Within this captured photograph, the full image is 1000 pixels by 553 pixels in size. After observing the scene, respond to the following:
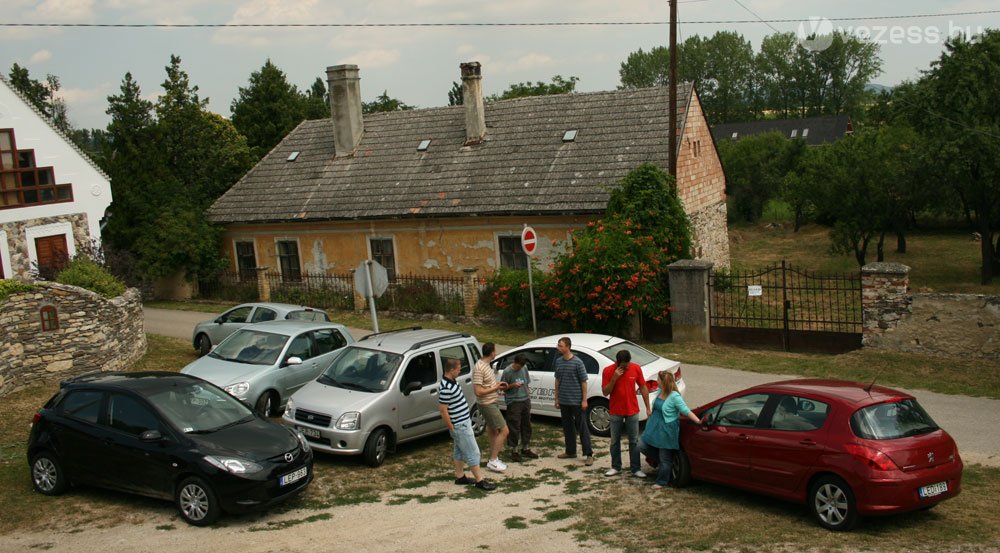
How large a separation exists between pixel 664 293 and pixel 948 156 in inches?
758

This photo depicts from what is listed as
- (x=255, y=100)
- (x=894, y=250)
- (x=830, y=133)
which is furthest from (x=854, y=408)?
(x=830, y=133)

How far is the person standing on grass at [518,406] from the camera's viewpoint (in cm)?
1212

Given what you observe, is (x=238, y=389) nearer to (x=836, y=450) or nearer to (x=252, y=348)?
(x=252, y=348)

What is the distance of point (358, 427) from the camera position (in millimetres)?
11992

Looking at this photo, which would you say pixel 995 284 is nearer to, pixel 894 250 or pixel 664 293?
pixel 894 250

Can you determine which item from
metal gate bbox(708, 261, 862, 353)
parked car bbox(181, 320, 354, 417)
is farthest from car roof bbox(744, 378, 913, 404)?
metal gate bbox(708, 261, 862, 353)

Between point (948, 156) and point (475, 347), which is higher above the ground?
point (948, 156)

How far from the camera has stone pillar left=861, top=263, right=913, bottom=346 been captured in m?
17.8

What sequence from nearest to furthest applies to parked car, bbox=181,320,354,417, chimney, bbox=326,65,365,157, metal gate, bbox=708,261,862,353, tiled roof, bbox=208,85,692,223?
parked car, bbox=181,320,354,417, metal gate, bbox=708,261,862,353, tiled roof, bbox=208,85,692,223, chimney, bbox=326,65,365,157

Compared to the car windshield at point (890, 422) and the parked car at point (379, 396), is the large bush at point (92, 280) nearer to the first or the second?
the parked car at point (379, 396)

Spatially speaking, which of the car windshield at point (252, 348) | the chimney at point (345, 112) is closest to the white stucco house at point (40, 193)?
the chimney at point (345, 112)

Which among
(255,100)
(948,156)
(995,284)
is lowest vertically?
(995,284)

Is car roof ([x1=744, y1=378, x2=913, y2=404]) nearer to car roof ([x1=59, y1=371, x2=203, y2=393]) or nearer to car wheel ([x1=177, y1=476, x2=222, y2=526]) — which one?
car wheel ([x1=177, y1=476, x2=222, y2=526])

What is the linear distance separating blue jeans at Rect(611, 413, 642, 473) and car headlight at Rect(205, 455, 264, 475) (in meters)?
4.59
